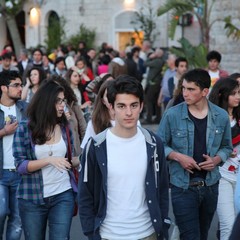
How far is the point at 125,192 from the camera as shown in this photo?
432 centimetres

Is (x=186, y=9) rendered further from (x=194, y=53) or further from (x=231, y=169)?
(x=231, y=169)

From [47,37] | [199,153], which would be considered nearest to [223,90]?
[199,153]

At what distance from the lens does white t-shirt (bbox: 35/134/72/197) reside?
17.4 feet

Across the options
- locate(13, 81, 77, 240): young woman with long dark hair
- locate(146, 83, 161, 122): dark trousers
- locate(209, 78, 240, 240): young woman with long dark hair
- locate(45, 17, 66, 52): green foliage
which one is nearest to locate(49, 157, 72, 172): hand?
locate(13, 81, 77, 240): young woman with long dark hair

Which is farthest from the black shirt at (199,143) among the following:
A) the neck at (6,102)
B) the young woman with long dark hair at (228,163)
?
the neck at (6,102)

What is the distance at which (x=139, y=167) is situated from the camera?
436 centimetres

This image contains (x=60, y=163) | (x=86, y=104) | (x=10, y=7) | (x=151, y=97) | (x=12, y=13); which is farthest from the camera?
(x=12, y=13)

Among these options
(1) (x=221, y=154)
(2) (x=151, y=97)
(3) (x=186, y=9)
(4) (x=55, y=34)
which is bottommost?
(2) (x=151, y=97)

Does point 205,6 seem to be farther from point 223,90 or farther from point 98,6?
point 98,6

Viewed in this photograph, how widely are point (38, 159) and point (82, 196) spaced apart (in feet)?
3.29

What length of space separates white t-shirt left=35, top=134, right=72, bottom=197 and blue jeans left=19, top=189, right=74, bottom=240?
45 millimetres

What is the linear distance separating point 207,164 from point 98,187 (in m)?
1.44

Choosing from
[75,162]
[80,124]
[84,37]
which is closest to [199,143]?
[75,162]

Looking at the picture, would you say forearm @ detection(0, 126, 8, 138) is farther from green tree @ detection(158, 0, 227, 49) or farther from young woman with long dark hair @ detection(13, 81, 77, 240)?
green tree @ detection(158, 0, 227, 49)
